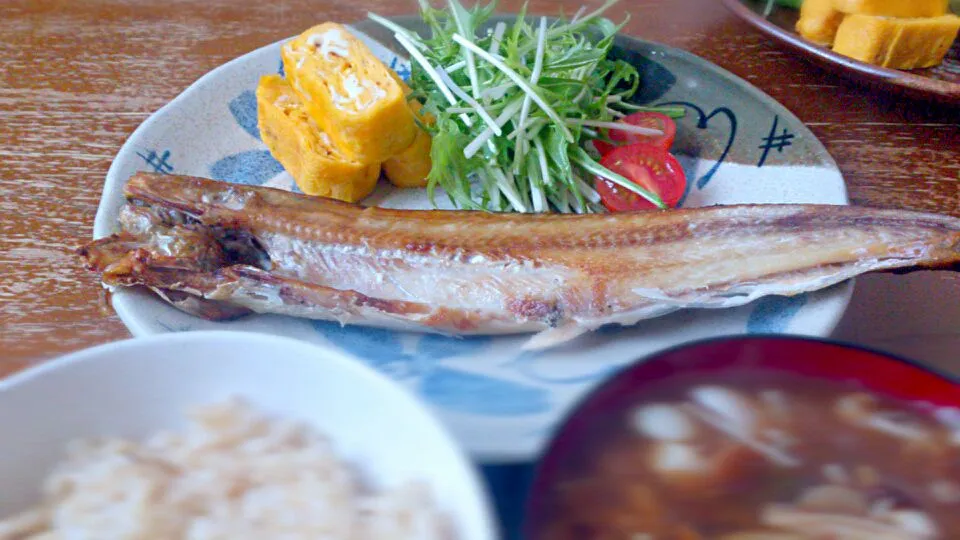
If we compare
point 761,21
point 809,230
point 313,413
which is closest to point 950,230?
point 809,230

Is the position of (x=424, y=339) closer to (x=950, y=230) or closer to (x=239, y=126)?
(x=239, y=126)

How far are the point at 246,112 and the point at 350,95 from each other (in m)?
0.48

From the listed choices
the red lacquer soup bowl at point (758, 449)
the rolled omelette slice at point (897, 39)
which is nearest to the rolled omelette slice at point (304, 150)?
the red lacquer soup bowl at point (758, 449)

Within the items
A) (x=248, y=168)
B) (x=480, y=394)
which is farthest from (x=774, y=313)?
(x=248, y=168)

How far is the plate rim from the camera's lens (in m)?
2.15

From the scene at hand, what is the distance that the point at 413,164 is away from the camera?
2.15 meters

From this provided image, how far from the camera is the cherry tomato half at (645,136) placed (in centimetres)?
218

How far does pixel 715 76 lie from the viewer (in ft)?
7.62

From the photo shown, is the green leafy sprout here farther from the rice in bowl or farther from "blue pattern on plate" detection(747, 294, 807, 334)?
the rice in bowl

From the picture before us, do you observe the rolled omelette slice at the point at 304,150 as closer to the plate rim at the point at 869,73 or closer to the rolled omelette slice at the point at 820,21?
the plate rim at the point at 869,73

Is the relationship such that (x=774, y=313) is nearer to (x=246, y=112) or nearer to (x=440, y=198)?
(x=440, y=198)

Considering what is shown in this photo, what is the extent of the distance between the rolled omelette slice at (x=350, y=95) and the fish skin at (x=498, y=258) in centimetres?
31

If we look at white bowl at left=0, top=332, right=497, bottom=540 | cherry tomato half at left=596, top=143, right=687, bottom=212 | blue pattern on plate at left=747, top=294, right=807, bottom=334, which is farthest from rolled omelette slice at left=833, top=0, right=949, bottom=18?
white bowl at left=0, top=332, right=497, bottom=540

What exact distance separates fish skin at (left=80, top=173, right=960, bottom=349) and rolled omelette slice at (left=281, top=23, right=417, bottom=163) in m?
0.31
